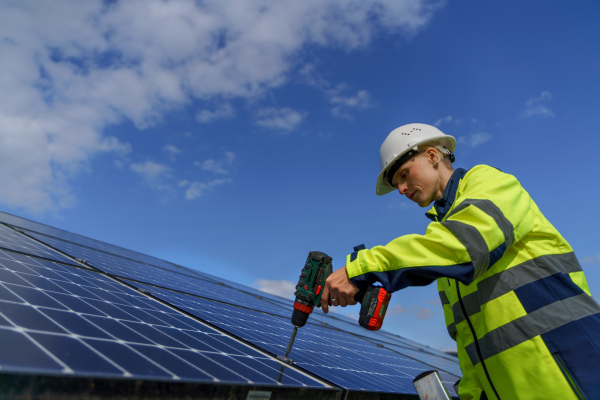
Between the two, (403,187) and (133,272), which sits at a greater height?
(403,187)

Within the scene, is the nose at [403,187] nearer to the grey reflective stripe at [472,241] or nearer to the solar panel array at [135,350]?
the grey reflective stripe at [472,241]

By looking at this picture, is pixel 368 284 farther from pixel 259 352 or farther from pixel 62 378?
pixel 62 378

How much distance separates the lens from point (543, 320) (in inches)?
105

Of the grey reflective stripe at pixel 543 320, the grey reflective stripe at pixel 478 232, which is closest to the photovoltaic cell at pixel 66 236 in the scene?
the grey reflective stripe at pixel 478 232

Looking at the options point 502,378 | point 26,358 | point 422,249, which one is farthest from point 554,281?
point 26,358

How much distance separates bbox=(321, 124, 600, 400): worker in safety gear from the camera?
8.17 ft

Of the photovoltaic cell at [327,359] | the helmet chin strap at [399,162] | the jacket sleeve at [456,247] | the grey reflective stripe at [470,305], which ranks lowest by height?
the photovoltaic cell at [327,359]

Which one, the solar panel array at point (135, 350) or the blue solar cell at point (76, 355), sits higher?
the blue solar cell at point (76, 355)

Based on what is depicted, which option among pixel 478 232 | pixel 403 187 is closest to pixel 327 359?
pixel 403 187

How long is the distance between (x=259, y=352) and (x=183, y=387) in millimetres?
1328

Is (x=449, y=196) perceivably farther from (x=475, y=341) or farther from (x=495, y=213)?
(x=475, y=341)

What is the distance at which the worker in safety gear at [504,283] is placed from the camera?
98.0 inches

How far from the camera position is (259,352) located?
10.5ft

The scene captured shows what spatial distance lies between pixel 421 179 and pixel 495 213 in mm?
1120
